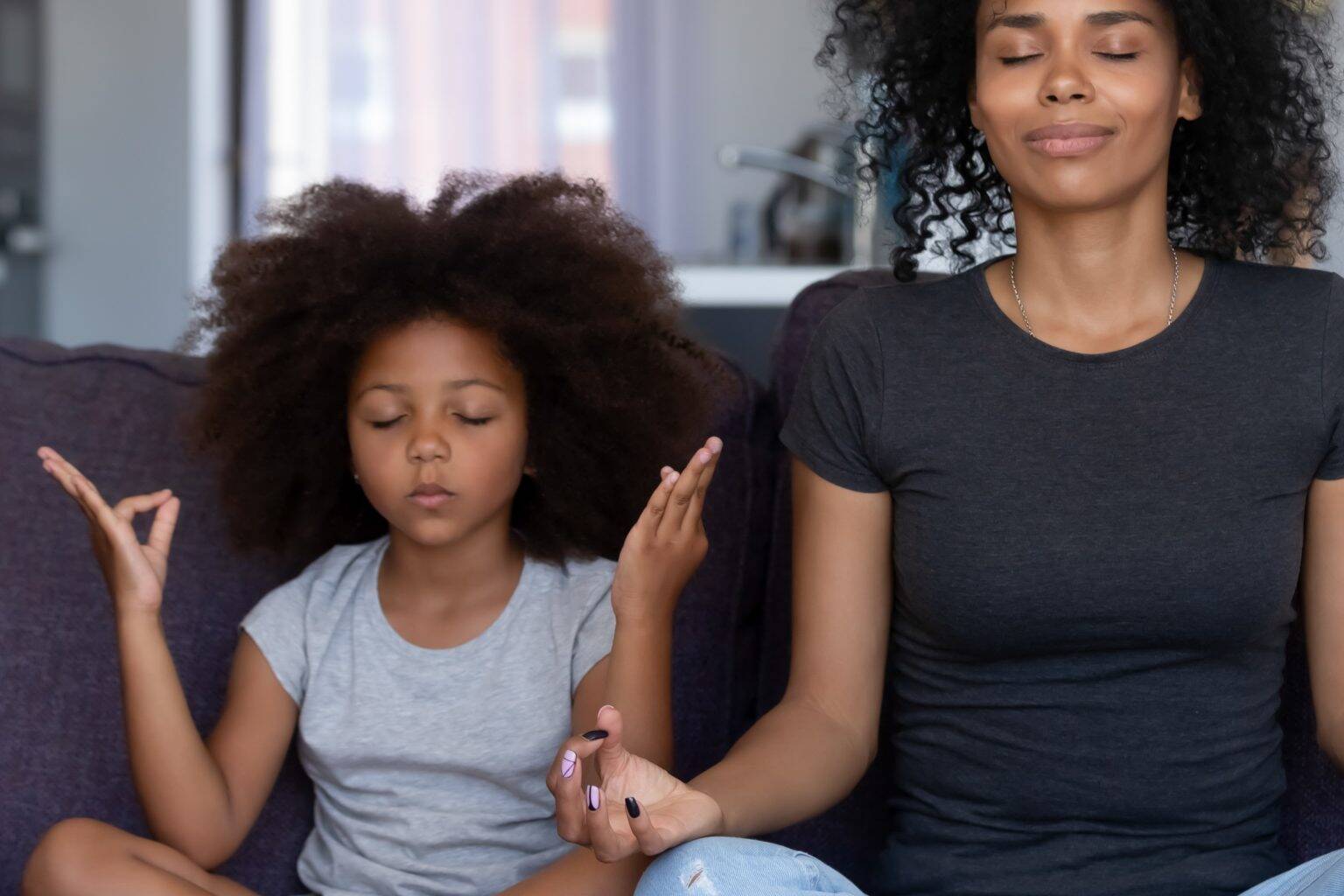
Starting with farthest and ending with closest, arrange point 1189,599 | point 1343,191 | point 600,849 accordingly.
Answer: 1. point 1343,191
2. point 1189,599
3. point 600,849

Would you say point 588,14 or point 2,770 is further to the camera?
point 588,14

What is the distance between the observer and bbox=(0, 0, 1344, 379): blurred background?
4.80 metres

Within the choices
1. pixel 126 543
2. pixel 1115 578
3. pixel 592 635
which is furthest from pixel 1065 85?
pixel 126 543

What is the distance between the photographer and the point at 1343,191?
177 centimetres

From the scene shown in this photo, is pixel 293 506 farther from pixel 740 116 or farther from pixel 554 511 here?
pixel 740 116

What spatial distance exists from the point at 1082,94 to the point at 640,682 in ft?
2.01

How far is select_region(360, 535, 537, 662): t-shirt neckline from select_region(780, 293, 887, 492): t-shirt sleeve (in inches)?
12.4

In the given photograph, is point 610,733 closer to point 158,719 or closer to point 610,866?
point 610,866

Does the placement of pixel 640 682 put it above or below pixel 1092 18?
below

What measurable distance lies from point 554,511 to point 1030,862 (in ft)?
1.91

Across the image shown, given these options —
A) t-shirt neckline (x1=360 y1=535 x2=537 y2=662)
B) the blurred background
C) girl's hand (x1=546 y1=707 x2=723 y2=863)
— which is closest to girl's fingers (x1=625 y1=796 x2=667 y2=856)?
girl's hand (x1=546 y1=707 x2=723 y2=863)

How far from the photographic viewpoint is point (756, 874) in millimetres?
1069

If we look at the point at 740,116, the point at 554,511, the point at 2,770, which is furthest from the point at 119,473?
the point at 740,116

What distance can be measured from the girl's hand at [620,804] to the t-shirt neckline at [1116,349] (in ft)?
1.60
